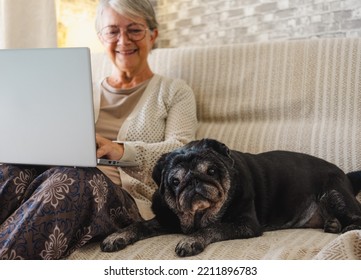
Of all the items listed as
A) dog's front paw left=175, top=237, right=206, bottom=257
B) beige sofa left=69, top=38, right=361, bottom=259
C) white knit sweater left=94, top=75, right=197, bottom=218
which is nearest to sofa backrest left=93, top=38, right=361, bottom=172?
beige sofa left=69, top=38, right=361, bottom=259

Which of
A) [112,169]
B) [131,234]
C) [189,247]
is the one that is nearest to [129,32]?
[112,169]

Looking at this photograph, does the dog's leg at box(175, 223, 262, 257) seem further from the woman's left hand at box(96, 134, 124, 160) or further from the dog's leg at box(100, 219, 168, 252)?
the woman's left hand at box(96, 134, 124, 160)

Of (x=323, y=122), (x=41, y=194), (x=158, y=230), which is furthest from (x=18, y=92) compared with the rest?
(x=323, y=122)

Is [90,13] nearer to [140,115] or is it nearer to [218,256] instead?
[140,115]

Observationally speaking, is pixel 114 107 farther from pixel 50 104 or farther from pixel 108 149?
pixel 50 104

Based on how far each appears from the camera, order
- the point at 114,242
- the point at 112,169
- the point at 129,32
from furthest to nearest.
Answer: the point at 129,32 → the point at 112,169 → the point at 114,242

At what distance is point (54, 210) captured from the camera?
1095 millimetres

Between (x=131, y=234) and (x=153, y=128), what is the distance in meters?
0.51

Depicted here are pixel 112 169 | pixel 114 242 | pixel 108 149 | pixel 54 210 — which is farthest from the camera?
pixel 112 169

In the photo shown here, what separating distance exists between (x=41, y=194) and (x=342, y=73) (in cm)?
112

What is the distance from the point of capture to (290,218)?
57.2 inches

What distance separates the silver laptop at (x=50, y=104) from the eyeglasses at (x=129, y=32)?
0.65 meters

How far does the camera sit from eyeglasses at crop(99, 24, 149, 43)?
173 cm

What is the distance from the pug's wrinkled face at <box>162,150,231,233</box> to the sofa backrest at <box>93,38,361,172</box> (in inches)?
20.5
